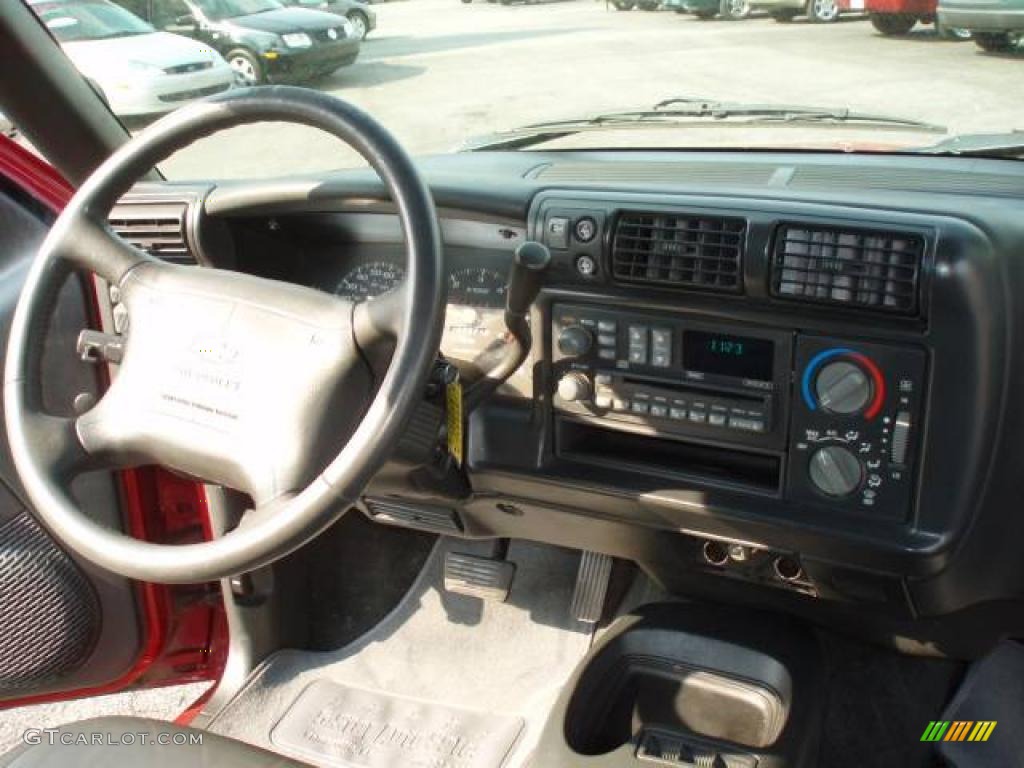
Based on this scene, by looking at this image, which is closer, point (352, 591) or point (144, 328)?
point (144, 328)

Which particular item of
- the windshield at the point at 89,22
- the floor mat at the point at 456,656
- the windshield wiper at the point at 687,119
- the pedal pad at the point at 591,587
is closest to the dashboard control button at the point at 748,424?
the windshield wiper at the point at 687,119

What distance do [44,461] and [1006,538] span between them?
1524 mm

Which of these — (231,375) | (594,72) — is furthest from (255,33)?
(231,375)

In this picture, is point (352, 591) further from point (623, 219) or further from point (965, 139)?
point (965, 139)

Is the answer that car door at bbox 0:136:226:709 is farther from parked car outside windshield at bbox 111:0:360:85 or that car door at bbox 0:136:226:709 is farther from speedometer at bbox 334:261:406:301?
speedometer at bbox 334:261:406:301

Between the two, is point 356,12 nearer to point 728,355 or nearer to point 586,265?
point 586,265

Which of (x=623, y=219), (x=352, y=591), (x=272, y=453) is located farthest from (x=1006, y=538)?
(x=352, y=591)

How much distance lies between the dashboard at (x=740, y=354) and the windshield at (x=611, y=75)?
0.10 metres

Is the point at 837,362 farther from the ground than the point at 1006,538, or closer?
farther from the ground

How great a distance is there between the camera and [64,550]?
2344 millimetres

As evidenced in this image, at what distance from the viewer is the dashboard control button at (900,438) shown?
168 cm

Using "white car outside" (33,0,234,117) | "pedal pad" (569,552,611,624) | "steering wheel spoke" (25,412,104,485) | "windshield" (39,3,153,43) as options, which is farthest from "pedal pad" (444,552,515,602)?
"windshield" (39,3,153,43)

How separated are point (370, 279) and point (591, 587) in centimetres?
97

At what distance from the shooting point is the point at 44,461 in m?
1.64
